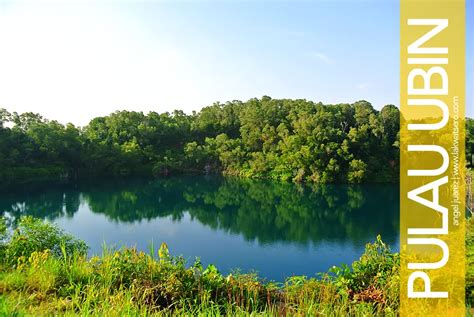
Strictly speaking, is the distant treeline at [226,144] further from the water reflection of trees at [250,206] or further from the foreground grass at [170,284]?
the foreground grass at [170,284]

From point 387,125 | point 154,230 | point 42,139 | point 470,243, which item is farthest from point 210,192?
point 470,243

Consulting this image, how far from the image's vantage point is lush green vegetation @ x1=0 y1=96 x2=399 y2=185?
30.8 m

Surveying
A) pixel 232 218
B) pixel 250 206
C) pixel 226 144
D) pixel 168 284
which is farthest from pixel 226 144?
pixel 168 284

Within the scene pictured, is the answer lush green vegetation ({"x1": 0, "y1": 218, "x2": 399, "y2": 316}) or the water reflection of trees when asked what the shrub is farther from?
the water reflection of trees

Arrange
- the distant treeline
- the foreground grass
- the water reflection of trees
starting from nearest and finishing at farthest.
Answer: the foreground grass, the water reflection of trees, the distant treeline

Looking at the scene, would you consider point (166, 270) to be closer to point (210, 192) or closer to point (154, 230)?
point (154, 230)

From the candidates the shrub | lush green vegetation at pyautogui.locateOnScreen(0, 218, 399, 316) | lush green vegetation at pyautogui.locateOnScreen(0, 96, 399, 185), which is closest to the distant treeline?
lush green vegetation at pyautogui.locateOnScreen(0, 96, 399, 185)

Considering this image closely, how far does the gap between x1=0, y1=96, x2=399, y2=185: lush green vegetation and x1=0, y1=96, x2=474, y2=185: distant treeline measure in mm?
88

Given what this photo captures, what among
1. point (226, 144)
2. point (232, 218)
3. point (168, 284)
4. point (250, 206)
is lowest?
point (232, 218)

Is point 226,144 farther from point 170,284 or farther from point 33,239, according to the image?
point 170,284

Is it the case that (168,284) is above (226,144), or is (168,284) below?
below

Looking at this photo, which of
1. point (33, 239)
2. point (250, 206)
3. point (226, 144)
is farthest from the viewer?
point (226, 144)

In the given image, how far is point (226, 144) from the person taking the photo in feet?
131

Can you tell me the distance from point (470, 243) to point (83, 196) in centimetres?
2549
